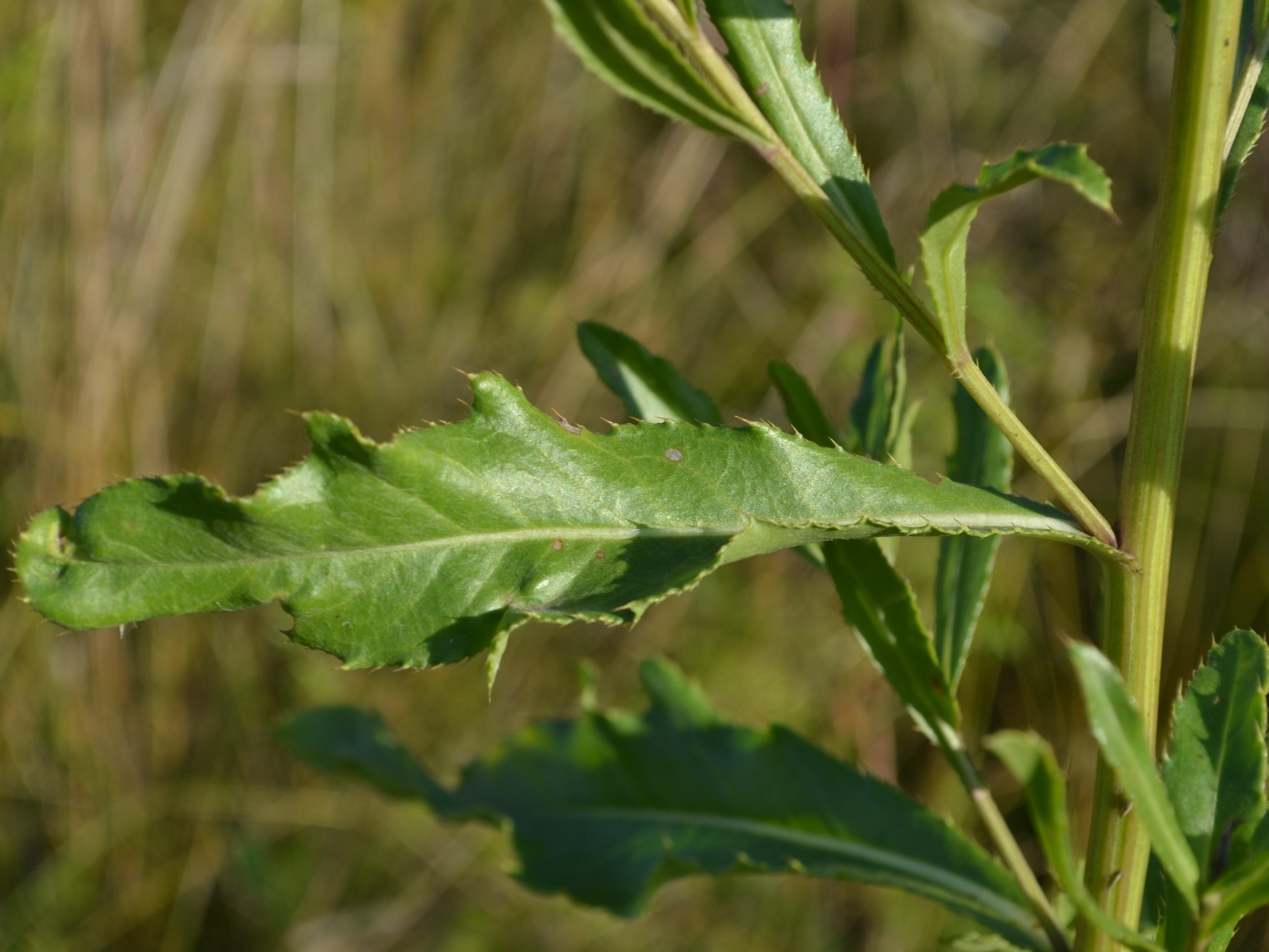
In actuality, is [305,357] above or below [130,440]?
above

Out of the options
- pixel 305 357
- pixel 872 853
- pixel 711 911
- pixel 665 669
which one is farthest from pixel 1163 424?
pixel 305 357

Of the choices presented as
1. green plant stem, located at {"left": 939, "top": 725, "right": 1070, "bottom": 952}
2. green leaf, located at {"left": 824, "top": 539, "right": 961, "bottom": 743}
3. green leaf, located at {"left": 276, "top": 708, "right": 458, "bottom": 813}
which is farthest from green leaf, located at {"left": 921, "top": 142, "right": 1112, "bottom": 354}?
green leaf, located at {"left": 276, "top": 708, "right": 458, "bottom": 813}

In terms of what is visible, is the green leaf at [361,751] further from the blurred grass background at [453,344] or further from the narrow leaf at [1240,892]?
the blurred grass background at [453,344]

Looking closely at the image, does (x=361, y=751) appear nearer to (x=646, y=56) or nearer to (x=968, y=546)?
(x=968, y=546)

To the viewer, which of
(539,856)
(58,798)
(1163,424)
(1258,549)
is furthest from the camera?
(1258,549)

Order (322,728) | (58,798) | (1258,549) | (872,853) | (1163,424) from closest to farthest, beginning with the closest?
(1163,424) → (872,853) → (322,728) → (58,798) → (1258,549)

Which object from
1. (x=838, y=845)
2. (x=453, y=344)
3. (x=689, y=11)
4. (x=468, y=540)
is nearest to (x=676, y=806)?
(x=838, y=845)

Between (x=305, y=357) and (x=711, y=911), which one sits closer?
(x=711, y=911)

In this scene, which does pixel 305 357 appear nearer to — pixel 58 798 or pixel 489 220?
pixel 489 220
